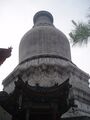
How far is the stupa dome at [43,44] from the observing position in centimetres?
2062

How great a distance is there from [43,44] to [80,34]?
45.3 feet

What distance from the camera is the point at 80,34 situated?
23.8ft

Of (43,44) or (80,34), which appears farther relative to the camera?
(43,44)

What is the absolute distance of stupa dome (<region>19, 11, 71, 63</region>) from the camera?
67.7ft

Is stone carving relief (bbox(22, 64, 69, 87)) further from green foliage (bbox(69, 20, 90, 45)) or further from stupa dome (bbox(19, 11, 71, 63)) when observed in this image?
green foliage (bbox(69, 20, 90, 45))

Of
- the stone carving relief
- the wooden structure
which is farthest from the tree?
the stone carving relief

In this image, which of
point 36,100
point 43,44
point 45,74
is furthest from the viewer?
point 43,44

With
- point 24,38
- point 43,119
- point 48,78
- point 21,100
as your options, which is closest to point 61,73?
point 48,78

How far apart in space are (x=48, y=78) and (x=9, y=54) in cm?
817

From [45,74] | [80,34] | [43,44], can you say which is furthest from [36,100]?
[43,44]

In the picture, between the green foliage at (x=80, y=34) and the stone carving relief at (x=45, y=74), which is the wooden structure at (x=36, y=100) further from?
the stone carving relief at (x=45, y=74)

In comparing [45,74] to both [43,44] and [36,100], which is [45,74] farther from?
[36,100]

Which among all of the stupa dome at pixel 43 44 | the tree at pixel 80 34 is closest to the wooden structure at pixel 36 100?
the tree at pixel 80 34

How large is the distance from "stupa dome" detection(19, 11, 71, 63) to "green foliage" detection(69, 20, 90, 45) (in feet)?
41.2
